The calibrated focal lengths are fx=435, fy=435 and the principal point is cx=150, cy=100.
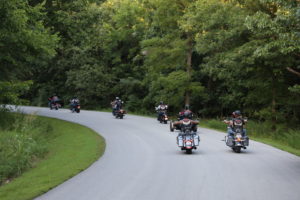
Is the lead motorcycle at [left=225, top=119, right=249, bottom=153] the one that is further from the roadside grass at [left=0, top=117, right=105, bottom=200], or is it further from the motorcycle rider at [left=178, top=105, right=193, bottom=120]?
the roadside grass at [left=0, top=117, right=105, bottom=200]

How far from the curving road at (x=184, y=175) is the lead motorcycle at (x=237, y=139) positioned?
291 mm

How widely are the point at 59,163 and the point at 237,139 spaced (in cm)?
666

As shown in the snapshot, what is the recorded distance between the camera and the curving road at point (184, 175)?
31.2ft

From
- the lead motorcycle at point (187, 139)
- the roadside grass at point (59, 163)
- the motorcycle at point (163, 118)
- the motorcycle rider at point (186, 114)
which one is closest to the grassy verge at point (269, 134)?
the motorcycle at point (163, 118)

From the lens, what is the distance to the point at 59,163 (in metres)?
14.4

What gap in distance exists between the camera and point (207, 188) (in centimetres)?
1005

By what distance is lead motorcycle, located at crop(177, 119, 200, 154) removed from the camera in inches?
635

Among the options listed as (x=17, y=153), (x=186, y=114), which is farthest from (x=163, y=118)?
(x=17, y=153)

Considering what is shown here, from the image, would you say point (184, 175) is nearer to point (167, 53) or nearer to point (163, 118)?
point (163, 118)

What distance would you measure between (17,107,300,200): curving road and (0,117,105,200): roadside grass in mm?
383

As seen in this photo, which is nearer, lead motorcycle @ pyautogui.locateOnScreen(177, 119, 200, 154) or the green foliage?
lead motorcycle @ pyautogui.locateOnScreen(177, 119, 200, 154)

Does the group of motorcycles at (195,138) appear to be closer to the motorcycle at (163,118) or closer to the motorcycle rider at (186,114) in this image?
the motorcycle rider at (186,114)

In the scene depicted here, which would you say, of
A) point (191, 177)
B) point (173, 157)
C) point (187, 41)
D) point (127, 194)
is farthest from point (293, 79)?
point (127, 194)

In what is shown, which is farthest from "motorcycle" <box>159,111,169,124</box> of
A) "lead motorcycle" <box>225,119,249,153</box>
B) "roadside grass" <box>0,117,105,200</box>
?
"lead motorcycle" <box>225,119,249,153</box>
